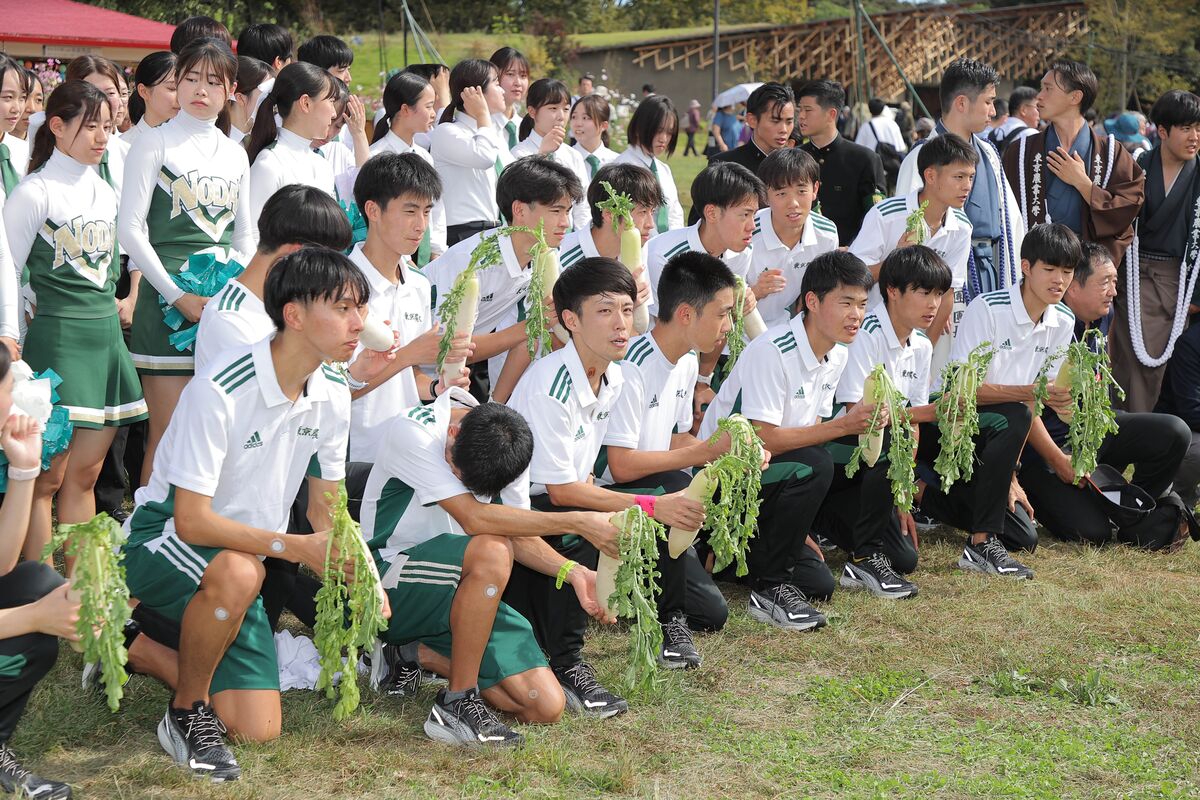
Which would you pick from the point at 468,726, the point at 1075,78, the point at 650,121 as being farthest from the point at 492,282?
the point at 1075,78

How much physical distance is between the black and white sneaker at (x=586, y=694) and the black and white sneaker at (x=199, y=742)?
125 centimetres

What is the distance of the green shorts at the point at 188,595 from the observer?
13.8ft

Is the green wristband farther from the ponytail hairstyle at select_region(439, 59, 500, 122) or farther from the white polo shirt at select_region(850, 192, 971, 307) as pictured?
the ponytail hairstyle at select_region(439, 59, 500, 122)

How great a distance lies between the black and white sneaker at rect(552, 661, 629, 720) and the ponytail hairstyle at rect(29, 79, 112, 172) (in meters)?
2.97

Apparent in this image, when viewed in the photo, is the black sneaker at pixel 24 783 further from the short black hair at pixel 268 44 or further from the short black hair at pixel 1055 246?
the short black hair at pixel 1055 246

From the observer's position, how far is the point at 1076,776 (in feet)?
14.1

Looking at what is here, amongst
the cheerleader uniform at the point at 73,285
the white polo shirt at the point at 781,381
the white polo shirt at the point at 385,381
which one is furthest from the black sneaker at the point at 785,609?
the cheerleader uniform at the point at 73,285

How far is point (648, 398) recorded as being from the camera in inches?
218

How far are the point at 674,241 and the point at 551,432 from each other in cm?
209

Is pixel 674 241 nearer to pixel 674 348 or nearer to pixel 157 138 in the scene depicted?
pixel 674 348

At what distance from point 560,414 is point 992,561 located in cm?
278

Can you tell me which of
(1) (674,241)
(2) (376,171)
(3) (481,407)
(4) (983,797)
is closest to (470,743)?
(3) (481,407)

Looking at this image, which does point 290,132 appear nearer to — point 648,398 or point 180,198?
point 180,198

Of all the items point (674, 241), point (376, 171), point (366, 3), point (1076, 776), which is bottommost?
point (1076, 776)
